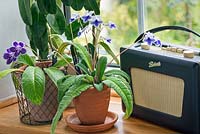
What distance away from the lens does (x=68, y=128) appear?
1.50m

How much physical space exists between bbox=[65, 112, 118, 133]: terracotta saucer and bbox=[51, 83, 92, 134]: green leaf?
13 cm

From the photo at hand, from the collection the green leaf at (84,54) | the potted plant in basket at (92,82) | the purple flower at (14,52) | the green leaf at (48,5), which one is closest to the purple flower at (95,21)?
the potted plant in basket at (92,82)

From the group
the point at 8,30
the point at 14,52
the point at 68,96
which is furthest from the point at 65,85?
the point at 8,30

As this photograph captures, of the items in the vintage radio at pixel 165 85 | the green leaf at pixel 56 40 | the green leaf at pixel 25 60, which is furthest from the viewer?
the green leaf at pixel 56 40

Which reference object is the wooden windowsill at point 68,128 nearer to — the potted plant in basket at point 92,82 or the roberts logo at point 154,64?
the potted plant in basket at point 92,82

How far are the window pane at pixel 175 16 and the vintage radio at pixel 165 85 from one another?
212 mm

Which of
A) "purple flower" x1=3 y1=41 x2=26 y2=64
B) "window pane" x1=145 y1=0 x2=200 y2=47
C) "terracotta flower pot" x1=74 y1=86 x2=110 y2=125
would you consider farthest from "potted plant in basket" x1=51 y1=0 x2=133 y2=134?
"window pane" x1=145 y1=0 x2=200 y2=47

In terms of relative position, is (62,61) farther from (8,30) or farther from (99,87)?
(8,30)

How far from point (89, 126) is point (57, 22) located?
0.41 m

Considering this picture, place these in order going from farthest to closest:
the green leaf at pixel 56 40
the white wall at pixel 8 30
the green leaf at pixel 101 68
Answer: the white wall at pixel 8 30, the green leaf at pixel 56 40, the green leaf at pixel 101 68

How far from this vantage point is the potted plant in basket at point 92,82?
4.42 feet

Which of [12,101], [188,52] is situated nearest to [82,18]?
[188,52]

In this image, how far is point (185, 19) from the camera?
1676mm

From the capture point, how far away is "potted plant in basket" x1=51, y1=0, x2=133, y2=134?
135 centimetres
